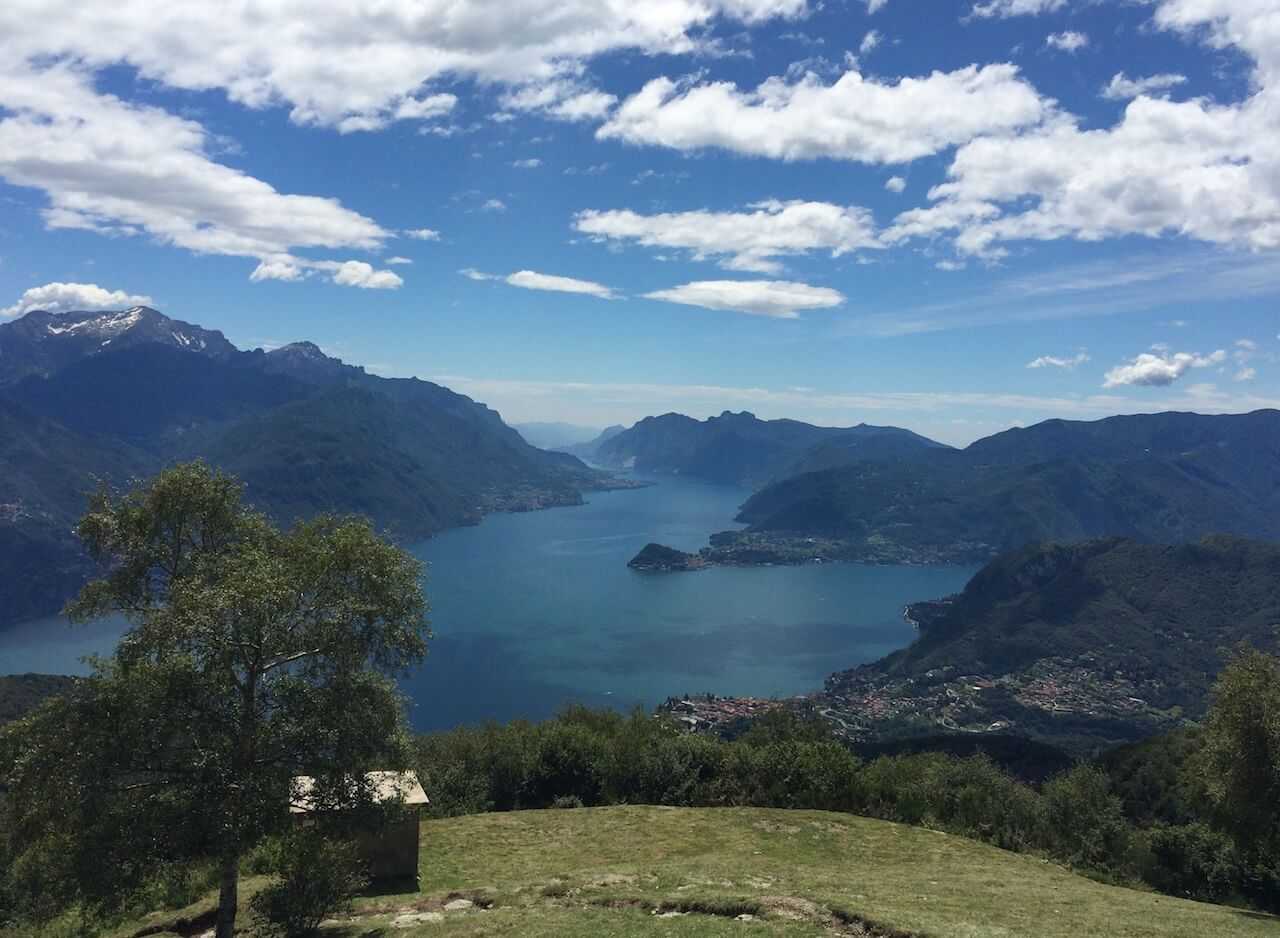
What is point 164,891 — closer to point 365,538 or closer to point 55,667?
point 365,538

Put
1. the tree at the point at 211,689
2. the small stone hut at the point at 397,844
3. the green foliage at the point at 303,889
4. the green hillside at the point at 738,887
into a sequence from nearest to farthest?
1. the tree at the point at 211,689
2. the green foliage at the point at 303,889
3. the green hillside at the point at 738,887
4. the small stone hut at the point at 397,844

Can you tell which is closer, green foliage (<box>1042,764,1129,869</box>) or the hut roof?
the hut roof

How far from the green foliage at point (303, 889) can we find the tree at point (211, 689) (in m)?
0.89

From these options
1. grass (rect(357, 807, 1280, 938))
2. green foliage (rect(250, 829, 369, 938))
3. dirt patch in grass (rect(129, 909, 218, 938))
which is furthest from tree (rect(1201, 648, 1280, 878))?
dirt patch in grass (rect(129, 909, 218, 938))

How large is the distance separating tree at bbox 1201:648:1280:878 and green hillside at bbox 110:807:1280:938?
5.08 meters

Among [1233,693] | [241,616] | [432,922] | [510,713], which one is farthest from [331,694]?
[510,713]

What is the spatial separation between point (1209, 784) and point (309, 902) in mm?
31742

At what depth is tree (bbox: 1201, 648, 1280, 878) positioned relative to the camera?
2675 cm

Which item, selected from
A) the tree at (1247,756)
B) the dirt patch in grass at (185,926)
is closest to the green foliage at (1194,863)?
the tree at (1247,756)

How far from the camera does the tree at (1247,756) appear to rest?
26750 mm

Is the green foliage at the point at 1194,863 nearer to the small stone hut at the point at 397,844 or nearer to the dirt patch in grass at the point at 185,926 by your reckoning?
the small stone hut at the point at 397,844

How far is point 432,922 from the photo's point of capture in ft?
58.9

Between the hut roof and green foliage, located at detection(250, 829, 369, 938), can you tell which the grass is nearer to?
green foliage, located at detection(250, 829, 369, 938)

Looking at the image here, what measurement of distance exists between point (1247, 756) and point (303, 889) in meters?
31.8
